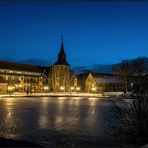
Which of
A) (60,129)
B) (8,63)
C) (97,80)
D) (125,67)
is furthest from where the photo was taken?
(8,63)

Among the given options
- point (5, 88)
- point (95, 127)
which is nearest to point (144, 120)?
point (95, 127)

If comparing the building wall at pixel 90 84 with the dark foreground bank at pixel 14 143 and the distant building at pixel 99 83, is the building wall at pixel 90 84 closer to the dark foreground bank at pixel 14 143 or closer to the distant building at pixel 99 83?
the distant building at pixel 99 83

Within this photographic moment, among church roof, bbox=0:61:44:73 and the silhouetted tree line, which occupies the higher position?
church roof, bbox=0:61:44:73

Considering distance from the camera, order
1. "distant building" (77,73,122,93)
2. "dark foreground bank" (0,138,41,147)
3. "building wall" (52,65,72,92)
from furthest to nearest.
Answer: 1. "distant building" (77,73,122,93)
2. "building wall" (52,65,72,92)
3. "dark foreground bank" (0,138,41,147)

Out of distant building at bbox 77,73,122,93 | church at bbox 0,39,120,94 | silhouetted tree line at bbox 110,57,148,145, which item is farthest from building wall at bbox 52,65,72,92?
silhouetted tree line at bbox 110,57,148,145

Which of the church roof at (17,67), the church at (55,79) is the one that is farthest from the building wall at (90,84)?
the church roof at (17,67)

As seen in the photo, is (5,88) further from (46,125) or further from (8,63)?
(46,125)

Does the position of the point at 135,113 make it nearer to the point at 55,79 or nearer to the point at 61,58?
the point at 55,79

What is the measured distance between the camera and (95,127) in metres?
17.6

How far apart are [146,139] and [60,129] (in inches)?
197

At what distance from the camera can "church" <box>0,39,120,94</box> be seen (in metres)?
105

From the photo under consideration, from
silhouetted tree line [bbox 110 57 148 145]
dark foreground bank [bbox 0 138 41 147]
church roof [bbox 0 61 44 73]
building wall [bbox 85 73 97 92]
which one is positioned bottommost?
dark foreground bank [bbox 0 138 41 147]

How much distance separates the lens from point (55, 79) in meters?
104

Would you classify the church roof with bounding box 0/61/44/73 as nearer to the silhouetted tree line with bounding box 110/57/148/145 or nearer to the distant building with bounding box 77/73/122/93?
the distant building with bounding box 77/73/122/93
